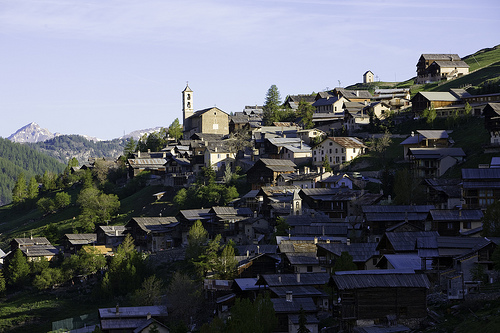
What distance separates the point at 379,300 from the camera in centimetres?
4747

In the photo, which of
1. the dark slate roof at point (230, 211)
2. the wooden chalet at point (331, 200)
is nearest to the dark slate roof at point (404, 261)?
the wooden chalet at point (331, 200)

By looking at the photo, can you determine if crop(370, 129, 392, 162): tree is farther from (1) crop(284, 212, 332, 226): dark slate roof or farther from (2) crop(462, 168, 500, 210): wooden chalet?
(2) crop(462, 168, 500, 210): wooden chalet

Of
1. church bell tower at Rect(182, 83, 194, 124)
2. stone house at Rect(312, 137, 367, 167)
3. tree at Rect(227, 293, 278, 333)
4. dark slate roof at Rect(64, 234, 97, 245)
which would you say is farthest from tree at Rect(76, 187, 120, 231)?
tree at Rect(227, 293, 278, 333)

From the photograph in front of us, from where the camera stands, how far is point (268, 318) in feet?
154

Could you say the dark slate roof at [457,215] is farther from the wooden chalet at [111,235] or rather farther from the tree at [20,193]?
the tree at [20,193]

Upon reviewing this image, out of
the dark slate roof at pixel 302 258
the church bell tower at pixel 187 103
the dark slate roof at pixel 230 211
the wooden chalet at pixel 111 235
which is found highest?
the church bell tower at pixel 187 103

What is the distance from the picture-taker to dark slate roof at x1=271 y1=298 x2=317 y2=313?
5082cm

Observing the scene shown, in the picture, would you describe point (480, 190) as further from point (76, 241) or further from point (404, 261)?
point (76, 241)

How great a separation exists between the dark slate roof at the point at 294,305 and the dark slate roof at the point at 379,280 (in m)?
3.86

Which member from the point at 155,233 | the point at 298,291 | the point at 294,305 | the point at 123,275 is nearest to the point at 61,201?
the point at 155,233

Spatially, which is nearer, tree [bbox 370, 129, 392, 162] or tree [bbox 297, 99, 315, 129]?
tree [bbox 370, 129, 392, 162]

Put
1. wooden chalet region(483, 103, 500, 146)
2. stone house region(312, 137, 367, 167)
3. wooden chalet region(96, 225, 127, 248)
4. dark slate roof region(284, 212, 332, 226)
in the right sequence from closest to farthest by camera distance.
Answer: dark slate roof region(284, 212, 332, 226) < wooden chalet region(483, 103, 500, 146) < wooden chalet region(96, 225, 127, 248) < stone house region(312, 137, 367, 167)

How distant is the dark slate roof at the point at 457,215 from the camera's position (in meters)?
62.0

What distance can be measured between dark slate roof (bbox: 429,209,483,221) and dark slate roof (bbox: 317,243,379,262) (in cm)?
598
